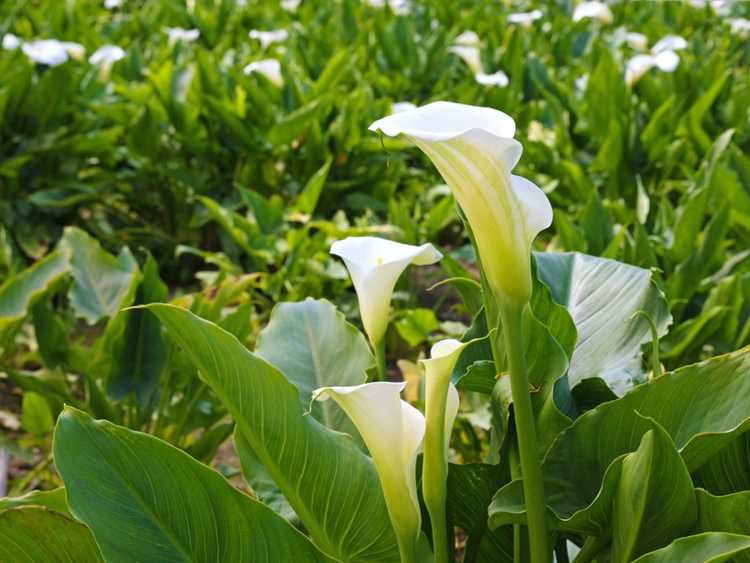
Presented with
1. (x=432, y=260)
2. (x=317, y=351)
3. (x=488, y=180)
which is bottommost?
(x=317, y=351)

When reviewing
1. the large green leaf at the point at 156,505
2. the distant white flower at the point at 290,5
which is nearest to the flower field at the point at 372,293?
the large green leaf at the point at 156,505

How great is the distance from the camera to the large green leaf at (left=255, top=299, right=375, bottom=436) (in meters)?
1.21

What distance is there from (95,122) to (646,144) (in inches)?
65.9

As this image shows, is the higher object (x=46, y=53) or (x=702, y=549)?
(x=702, y=549)

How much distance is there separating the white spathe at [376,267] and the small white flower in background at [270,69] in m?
2.39

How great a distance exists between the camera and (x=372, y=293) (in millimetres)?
992

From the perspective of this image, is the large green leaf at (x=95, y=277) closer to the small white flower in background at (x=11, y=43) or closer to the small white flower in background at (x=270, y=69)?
the small white flower in background at (x=270, y=69)

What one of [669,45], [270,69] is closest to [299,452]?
[270,69]

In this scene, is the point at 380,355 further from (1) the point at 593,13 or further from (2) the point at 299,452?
(1) the point at 593,13

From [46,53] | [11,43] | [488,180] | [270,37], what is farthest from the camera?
[270,37]

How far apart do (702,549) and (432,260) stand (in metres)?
0.35

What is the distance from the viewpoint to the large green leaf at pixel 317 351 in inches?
47.6

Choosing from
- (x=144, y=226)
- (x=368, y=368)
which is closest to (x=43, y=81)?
(x=144, y=226)

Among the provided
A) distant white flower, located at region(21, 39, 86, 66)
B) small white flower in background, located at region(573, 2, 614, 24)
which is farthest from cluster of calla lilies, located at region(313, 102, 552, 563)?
small white flower in background, located at region(573, 2, 614, 24)
